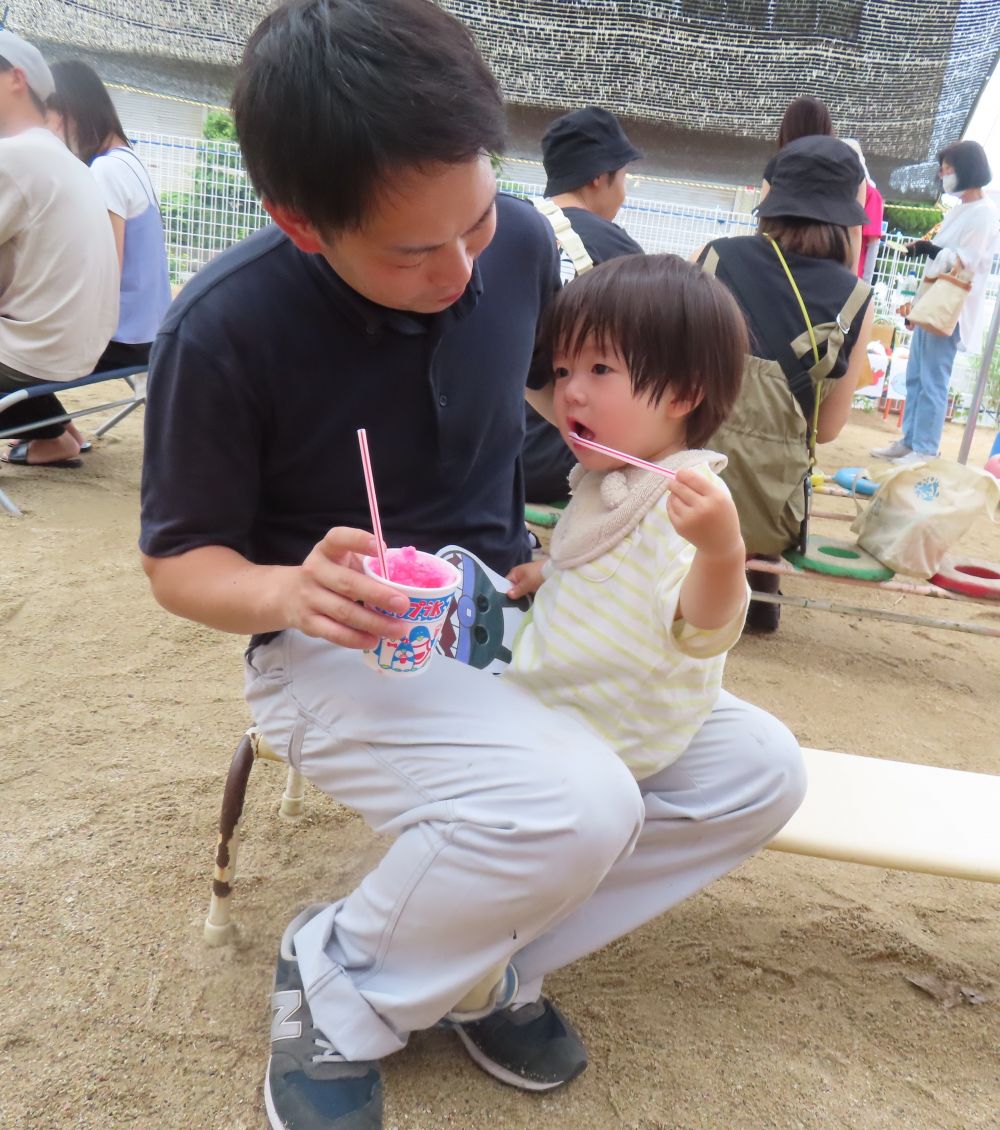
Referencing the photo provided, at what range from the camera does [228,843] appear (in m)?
1.54

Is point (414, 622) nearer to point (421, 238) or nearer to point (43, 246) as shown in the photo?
point (421, 238)

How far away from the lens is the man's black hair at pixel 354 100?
3.14ft

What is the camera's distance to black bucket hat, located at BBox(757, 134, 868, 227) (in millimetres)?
2789

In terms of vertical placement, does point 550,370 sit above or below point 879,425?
above

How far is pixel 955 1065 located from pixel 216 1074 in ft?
4.06

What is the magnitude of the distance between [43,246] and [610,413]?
9.79 ft

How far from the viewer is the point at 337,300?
122 centimetres

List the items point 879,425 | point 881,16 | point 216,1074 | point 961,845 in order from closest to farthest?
point 216,1074 < point 961,845 < point 879,425 < point 881,16

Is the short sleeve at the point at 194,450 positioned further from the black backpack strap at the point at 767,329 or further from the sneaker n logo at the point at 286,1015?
the black backpack strap at the point at 767,329

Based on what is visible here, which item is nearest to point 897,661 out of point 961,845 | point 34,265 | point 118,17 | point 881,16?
point 961,845

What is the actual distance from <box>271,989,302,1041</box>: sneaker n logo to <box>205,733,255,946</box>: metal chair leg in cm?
30

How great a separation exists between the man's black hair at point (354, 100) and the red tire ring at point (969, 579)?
8.45 feet

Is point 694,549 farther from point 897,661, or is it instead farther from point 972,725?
point 897,661

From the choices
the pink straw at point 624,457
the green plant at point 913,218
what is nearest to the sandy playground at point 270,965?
the pink straw at point 624,457
